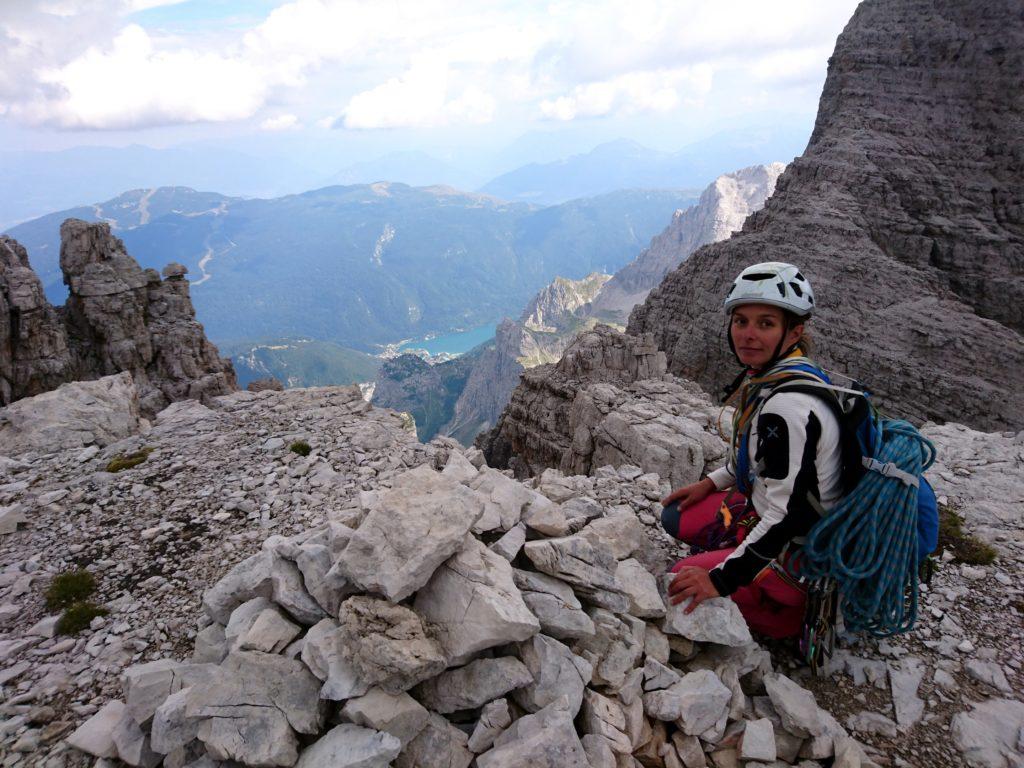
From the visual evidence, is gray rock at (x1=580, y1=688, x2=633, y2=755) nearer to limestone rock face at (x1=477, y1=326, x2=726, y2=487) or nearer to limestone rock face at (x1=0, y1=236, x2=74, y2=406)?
limestone rock face at (x1=477, y1=326, x2=726, y2=487)

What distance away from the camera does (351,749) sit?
447 cm

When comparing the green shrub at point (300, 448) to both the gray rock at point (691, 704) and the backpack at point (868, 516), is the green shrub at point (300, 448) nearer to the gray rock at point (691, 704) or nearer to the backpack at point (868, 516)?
the gray rock at point (691, 704)

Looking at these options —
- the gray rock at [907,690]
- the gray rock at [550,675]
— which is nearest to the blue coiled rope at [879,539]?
the gray rock at [907,690]

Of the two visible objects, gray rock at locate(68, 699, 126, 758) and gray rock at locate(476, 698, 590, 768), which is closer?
gray rock at locate(476, 698, 590, 768)

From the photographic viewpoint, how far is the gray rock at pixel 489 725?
475cm

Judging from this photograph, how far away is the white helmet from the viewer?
5.49 meters

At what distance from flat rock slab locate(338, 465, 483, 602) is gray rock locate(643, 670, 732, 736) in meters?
2.74

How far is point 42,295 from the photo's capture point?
48.5 meters

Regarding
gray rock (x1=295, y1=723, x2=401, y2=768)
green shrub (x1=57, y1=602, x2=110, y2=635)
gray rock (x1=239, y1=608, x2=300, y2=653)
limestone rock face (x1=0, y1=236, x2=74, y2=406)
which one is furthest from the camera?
limestone rock face (x1=0, y1=236, x2=74, y2=406)

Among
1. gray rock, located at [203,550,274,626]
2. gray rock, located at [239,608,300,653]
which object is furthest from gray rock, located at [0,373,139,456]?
gray rock, located at [239,608,300,653]

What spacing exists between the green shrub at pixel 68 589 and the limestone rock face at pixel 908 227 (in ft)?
227

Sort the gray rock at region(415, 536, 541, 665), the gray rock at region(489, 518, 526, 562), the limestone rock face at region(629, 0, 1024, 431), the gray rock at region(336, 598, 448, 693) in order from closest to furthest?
1. the gray rock at region(336, 598, 448, 693)
2. the gray rock at region(415, 536, 541, 665)
3. the gray rock at region(489, 518, 526, 562)
4. the limestone rock face at region(629, 0, 1024, 431)

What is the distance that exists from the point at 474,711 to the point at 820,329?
71.6 meters

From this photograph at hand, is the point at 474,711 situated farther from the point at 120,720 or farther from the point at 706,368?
the point at 706,368
